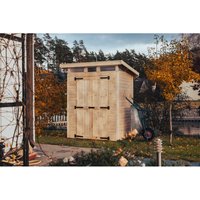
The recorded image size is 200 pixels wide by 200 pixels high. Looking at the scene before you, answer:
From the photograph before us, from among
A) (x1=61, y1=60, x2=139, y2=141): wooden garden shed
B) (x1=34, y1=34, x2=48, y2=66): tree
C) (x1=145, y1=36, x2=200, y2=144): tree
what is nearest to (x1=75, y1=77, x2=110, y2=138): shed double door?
(x1=61, y1=60, x2=139, y2=141): wooden garden shed

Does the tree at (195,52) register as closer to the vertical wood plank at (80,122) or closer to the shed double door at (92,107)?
the shed double door at (92,107)

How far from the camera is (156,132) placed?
5703 mm

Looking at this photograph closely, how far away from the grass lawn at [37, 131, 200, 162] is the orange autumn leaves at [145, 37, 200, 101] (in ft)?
2.32

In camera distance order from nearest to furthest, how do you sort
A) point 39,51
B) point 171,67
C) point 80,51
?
point 80,51
point 171,67
point 39,51

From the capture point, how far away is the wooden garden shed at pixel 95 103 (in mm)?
5676

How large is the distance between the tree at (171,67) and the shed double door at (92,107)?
78 centimetres

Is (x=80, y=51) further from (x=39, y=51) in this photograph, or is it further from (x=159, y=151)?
(x=159, y=151)

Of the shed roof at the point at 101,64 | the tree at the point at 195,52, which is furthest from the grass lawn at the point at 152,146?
the shed roof at the point at 101,64

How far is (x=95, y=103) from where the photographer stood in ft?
18.8

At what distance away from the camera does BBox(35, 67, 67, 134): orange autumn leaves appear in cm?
570

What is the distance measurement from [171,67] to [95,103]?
1306mm

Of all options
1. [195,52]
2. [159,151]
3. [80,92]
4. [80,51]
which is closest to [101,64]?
[80,51]
